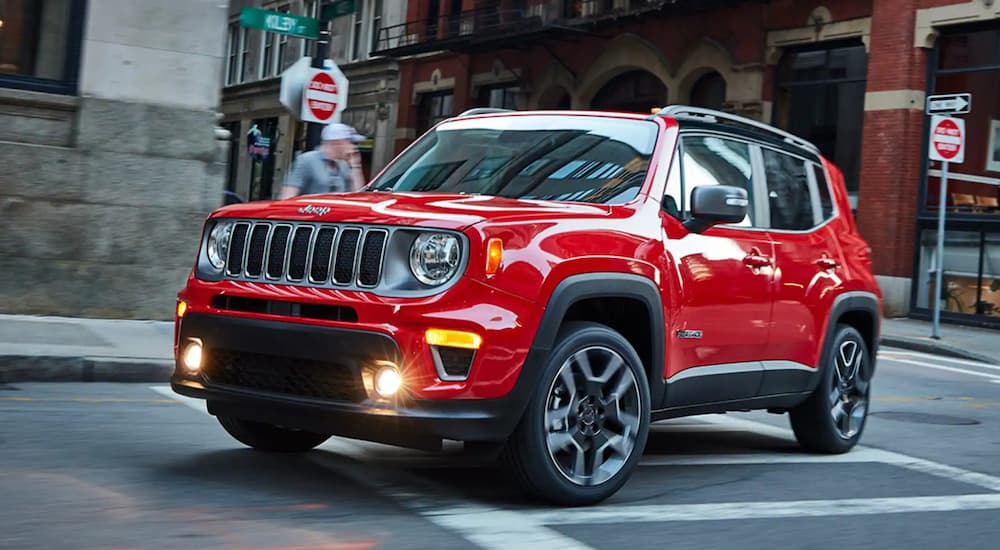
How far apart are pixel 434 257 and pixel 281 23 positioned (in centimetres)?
902

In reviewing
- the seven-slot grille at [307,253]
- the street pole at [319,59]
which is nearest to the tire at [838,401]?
the seven-slot grille at [307,253]

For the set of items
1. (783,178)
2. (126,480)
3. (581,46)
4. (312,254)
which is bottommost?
(126,480)

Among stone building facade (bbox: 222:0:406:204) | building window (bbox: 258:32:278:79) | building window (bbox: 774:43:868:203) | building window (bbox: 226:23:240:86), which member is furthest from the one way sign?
building window (bbox: 226:23:240:86)

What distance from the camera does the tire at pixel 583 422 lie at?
17.4ft

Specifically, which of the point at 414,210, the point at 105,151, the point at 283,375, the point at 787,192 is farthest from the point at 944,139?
the point at 283,375

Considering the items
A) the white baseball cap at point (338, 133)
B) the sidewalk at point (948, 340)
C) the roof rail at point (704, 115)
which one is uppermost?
the white baseball cap at point (338, 133)

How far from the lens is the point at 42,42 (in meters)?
13.0

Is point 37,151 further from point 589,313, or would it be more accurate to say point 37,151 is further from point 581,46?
point 581,46

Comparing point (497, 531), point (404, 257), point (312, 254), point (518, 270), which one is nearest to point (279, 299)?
point (312, 254)

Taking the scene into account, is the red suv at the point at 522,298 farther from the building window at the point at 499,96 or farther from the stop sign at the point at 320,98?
the building window at the point at 499,96

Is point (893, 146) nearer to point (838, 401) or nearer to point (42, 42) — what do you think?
point (42, 42)

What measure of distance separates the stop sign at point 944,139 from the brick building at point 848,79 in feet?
12.3

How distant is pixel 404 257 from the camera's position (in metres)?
5.16

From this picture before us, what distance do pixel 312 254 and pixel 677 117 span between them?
221 cm
